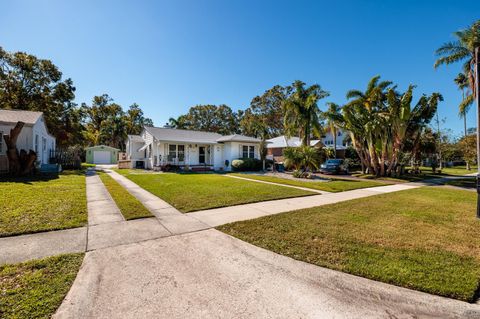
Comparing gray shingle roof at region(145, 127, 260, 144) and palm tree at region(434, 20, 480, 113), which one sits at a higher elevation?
palm tree at region(434, 20, 480, 113)

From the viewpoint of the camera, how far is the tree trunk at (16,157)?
12.4 m

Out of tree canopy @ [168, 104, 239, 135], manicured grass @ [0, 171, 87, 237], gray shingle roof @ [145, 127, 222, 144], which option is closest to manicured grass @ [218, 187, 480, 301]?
manicured grass @ [0, 171, 87, 237]

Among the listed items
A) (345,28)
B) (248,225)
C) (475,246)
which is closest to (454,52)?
(345,28)

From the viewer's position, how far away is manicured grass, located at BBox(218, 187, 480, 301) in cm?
309

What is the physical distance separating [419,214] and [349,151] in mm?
26719

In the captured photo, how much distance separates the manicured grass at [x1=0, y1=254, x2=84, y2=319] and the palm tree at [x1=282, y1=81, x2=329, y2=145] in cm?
2105

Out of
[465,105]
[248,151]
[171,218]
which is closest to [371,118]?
[465,105]

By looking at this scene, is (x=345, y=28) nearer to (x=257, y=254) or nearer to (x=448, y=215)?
(x=448, y=215)

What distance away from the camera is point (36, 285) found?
2707mm

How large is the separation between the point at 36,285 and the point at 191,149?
808 inches

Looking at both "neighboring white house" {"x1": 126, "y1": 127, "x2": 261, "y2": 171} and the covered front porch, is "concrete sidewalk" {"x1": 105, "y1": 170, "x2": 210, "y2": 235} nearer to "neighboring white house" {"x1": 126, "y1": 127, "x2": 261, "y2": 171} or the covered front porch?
the covered front porch

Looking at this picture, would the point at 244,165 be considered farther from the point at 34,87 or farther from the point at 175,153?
the point at 34,87

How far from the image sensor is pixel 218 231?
4.93 metres

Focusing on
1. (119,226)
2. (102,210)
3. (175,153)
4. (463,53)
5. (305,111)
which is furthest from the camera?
(175,153)
